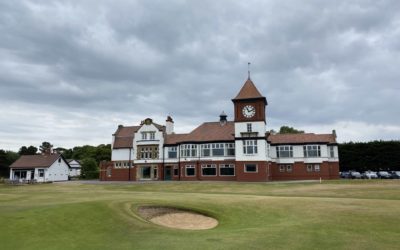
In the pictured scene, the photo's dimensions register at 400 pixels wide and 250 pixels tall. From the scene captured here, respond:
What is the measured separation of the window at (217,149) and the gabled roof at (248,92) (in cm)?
852

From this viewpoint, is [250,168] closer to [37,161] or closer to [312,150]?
[312,150]

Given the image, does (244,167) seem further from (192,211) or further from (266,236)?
(266,236)

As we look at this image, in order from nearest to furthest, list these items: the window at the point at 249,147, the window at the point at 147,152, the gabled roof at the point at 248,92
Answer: the window at the point at 249,147 < the gabled roof at the point at 248,92 < the window at the point at 147,152

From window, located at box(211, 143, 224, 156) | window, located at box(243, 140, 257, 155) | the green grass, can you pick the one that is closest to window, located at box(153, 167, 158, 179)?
window, located at box(211, 143, 224, 156)

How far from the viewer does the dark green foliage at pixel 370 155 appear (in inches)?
2682

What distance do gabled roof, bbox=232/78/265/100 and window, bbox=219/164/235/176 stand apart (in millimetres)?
11246

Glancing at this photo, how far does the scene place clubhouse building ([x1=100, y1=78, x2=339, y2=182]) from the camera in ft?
185

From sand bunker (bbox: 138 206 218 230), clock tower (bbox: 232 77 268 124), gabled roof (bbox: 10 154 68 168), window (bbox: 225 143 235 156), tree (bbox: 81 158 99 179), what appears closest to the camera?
sand bunker (bbox: 138 206 218 230)

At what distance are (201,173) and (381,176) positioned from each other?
1170 inches

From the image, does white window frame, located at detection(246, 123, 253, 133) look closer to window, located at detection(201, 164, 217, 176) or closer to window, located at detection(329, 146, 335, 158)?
window, located at detection(201, 164, 217, 176)

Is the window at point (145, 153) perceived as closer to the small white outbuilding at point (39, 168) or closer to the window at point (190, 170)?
the window at point (190, 170)

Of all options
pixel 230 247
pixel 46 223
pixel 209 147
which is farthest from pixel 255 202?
pixel 209 147

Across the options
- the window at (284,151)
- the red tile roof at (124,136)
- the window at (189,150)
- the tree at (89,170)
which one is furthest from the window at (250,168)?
the tree at (89,170)

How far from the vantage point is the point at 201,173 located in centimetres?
6022
